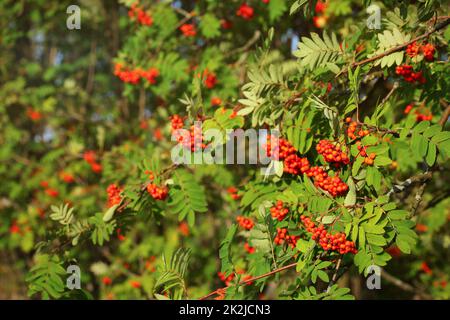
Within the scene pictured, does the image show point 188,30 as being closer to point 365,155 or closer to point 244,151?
point 244,151

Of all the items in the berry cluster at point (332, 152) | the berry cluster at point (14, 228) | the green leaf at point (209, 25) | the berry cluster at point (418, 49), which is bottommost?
the berry cluster at point (14, 228)

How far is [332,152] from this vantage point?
220cm

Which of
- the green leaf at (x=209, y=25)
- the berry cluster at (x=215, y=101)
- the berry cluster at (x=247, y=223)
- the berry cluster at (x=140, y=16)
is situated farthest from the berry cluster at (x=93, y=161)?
the berry cluster at (x=247, y=223)

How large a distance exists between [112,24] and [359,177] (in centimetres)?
594

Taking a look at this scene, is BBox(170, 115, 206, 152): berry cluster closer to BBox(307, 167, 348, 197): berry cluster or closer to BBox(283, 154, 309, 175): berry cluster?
BBox(283, 154, 309, 175): berry cluster

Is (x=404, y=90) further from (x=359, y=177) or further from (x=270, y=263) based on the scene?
(x=270, y=263)

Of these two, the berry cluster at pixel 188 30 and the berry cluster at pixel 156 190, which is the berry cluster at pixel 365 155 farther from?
the berry cluster at pixel 188 30

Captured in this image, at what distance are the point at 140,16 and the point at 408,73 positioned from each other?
293 centimetres

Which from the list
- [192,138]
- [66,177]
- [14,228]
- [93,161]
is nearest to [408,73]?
[192,138]

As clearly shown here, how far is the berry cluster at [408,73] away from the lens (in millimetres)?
2551

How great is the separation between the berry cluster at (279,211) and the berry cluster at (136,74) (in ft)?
7.77

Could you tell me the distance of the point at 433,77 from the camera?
106 inches
